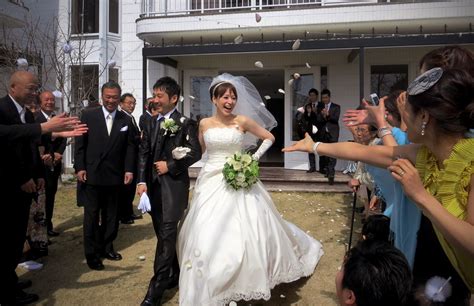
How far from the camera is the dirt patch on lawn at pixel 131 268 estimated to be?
412 centimetres

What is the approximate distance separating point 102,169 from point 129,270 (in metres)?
1.29

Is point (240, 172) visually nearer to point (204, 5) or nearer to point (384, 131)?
point (384, 131)

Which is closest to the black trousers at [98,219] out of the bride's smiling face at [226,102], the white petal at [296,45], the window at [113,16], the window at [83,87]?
the bride's smiling face at [226,102]

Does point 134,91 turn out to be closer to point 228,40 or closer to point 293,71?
point 228,40

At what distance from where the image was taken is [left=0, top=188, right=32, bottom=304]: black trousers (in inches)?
151

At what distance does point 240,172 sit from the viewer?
161 inches

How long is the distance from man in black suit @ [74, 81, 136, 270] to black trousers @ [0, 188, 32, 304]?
3.31 feet

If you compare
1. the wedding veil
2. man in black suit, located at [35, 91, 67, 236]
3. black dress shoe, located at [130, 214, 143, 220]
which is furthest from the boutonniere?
black dress shoe, located at [130, 214, 143, 220]

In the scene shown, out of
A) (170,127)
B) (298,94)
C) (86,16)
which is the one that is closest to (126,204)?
(170,127)

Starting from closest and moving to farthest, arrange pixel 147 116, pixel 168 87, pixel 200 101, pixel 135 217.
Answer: pixel 168 87
pixel 147 116
pixel 135 217
pixel 200 101

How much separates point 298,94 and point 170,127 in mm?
7786

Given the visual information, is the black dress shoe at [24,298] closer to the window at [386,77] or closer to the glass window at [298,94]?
the glass window at [298,94]

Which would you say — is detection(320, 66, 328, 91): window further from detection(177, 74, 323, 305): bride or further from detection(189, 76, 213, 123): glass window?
detection(177, 74, 323, 305): bride

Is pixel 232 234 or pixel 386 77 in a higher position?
pixel 386 77
